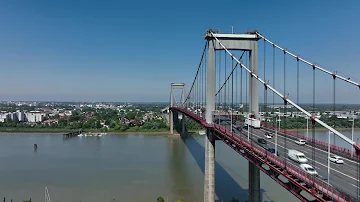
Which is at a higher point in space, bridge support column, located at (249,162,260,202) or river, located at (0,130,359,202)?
bridge support column, located at (249,162,260,202)

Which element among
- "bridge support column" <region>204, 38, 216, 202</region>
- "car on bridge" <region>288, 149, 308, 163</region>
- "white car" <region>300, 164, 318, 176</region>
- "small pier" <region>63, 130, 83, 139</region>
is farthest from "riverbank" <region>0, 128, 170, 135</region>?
"white car" <region>300, 164, 318, 176</region>

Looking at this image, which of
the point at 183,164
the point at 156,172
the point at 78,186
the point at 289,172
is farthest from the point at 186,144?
the point at 289,172

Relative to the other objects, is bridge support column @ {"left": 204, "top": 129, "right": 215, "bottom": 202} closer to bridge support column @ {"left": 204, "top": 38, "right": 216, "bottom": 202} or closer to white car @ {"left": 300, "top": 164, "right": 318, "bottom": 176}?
bridge support column @ {"left": 204, "top": 38, "right": 216, "bottom": 202}

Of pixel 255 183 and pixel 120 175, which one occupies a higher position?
pixel 255 183

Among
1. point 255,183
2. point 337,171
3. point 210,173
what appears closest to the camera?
point 337,171

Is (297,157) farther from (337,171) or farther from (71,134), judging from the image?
(71,134)

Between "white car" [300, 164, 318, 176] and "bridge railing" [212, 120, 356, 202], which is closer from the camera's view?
"bridge railing" [212, 120, 356, 202]

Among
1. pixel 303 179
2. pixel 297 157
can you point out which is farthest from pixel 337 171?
pixel 303 179
